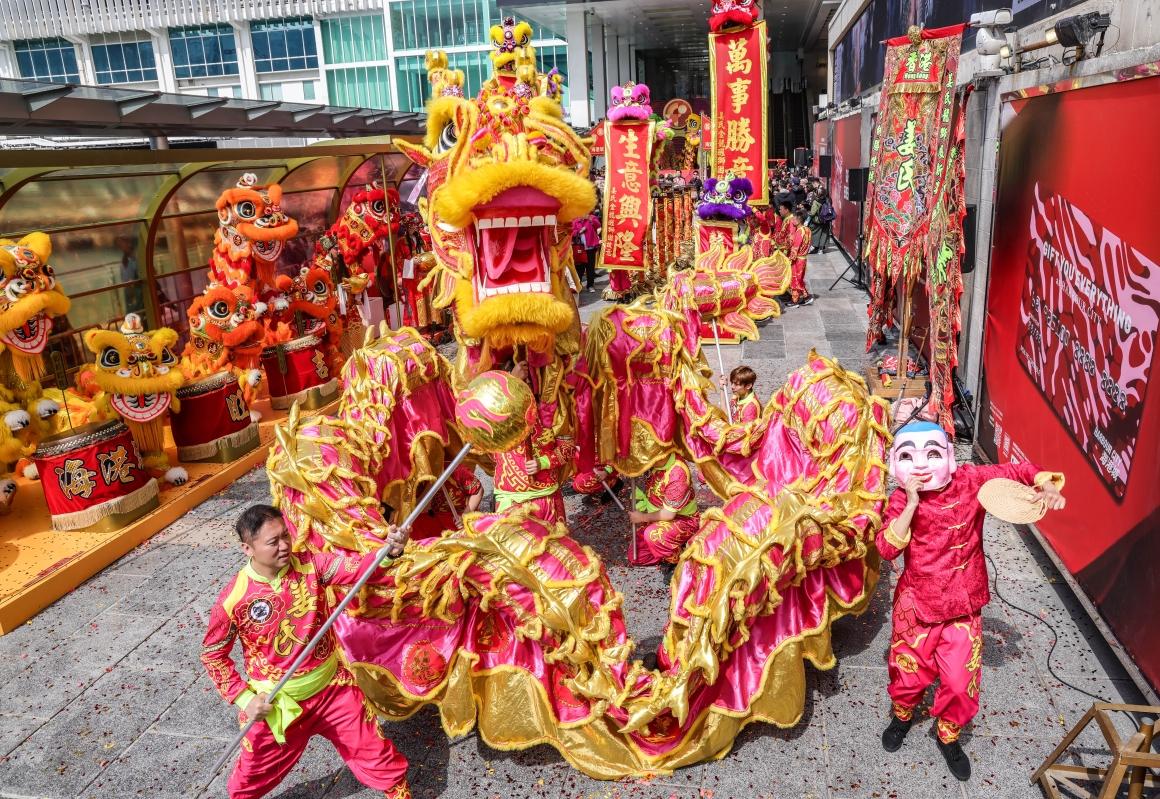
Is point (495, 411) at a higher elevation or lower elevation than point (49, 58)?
lower

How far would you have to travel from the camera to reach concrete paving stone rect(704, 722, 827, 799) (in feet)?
9.53

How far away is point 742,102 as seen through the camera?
26.7 feet

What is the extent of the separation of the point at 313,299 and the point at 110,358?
A: 2.45 m

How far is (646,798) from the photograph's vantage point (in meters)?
2.89

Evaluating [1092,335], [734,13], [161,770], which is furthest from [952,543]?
[734,13]

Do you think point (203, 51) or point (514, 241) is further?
point (203, 51)

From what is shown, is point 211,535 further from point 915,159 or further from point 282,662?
point 915,159

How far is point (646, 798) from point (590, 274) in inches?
481

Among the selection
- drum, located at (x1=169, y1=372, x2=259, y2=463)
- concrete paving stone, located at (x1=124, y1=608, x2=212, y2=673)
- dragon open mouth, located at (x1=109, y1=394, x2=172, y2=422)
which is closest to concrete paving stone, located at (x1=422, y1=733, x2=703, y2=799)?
concrete paving stone, located at (x1=124, y1=608, x2=212, y2=673)

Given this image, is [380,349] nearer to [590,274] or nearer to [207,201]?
[207,201]

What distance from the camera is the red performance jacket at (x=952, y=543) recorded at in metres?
2.79

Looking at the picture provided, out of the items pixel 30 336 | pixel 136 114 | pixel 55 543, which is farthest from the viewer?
pixel 136 114

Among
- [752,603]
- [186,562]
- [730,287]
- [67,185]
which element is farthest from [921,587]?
[67,185]

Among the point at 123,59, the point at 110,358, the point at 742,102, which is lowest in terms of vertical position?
the point at 110,358
